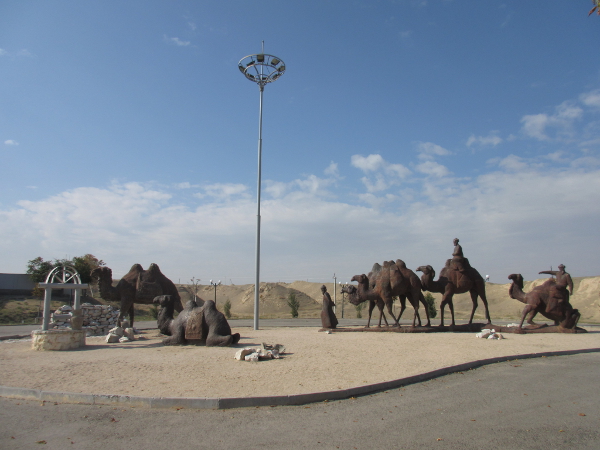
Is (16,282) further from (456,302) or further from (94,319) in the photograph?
(456,302)

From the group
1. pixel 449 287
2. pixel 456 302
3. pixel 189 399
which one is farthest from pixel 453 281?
pixel 456 302

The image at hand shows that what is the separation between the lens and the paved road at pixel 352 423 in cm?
488

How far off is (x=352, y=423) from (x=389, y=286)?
12.0 metres

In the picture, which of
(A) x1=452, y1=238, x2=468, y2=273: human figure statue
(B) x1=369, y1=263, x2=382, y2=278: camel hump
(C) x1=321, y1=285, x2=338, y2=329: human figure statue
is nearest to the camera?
(A) x1=452, y1=238, x2=468, y2=273: human figure statue

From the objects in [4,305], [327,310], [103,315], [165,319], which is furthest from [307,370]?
[4,305]

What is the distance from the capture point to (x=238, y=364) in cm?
942

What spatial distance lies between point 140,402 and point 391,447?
12.5ft

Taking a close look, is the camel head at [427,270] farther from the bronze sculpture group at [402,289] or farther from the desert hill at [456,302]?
the desert hill at [456,302]

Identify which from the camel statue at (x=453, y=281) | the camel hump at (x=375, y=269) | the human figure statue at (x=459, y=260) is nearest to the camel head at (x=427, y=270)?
the camel statue at (x=453, y=281)

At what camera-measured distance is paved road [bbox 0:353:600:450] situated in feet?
16.0

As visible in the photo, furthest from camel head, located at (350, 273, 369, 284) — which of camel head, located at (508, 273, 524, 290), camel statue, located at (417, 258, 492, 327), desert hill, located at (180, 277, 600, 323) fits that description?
desert hill, located at (180, 277, 600, 323)

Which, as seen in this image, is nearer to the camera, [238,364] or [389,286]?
[238,364]

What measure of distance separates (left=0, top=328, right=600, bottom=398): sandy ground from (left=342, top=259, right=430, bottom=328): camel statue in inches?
110

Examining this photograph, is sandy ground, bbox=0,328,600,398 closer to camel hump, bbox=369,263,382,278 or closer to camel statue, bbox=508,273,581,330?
camel statue, bbox=508,273,581,330
